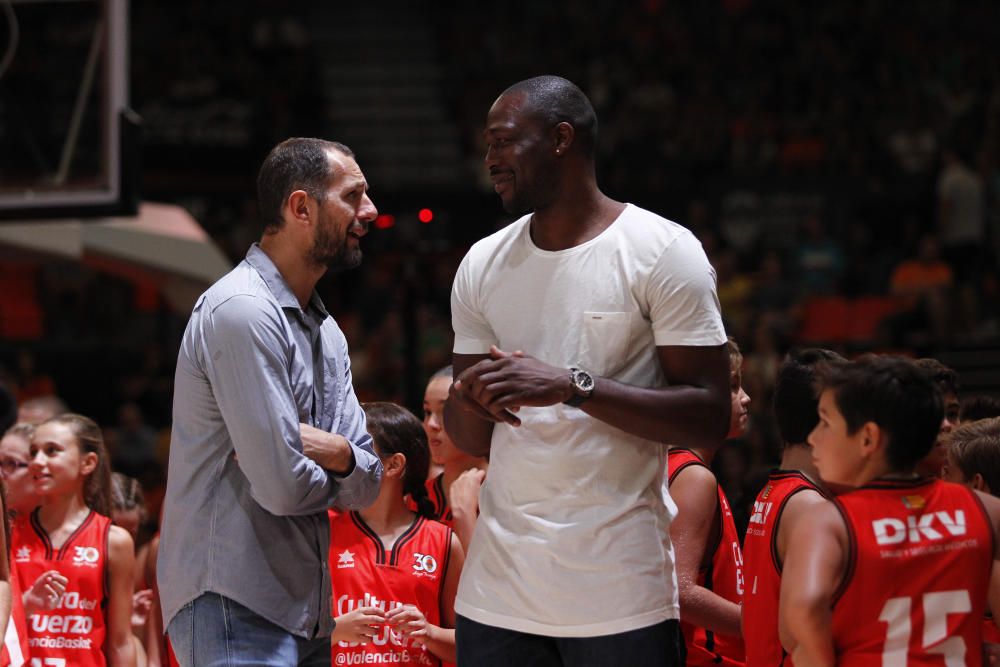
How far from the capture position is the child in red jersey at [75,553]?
4.75m

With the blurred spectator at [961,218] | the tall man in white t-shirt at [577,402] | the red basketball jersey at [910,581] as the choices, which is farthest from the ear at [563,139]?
the blurred spectator at [961,218]

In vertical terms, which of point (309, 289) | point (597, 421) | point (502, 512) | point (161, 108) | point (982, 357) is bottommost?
point (982, 357)

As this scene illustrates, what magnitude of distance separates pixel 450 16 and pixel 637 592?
49.5ft

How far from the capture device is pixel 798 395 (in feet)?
12.7

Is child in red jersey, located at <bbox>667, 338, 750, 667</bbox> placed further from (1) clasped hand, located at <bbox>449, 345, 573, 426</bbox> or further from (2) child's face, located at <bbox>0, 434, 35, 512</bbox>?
(2) child's face, located at <bbox>0, 434, 35, 512</bbox>

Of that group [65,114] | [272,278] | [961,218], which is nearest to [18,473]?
[272,278]

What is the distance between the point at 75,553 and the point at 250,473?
219 cm

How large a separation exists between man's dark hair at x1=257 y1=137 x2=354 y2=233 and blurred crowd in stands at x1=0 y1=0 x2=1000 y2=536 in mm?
5783

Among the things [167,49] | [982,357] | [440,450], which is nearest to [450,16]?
[167,49]

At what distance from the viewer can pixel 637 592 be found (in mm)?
2861

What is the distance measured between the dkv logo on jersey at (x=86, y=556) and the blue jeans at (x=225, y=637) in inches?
74.5

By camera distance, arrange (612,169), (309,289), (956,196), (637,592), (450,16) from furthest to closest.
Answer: (450,16)
(612,169)
(956,196)
(309,289)
(637,592)

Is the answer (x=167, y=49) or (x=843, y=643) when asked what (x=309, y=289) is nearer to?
(x=843, y=643)

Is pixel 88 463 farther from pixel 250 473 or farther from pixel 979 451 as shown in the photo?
pixel 979 451
